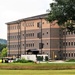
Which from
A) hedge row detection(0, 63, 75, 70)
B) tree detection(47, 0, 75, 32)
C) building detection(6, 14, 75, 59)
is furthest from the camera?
building detection(6, 14, 75, 59)

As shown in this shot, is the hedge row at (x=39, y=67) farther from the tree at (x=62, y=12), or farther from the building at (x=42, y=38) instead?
Result: the building at (x=42, y=38)

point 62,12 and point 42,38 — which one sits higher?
point 42,38

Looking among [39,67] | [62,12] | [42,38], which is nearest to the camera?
[39,67]

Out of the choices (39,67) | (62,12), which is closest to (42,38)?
(62,12)

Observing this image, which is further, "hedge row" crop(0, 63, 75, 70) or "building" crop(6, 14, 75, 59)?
"building" crop(6, 14, 75, 59)

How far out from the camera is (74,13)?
64.1m

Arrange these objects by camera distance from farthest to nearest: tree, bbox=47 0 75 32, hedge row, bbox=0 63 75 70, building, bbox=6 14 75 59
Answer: building, bbox=6 14 75 59 → tree, bbox=47 0 75 32 → hedge row, bbox=0 63 75 70

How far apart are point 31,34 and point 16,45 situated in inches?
536

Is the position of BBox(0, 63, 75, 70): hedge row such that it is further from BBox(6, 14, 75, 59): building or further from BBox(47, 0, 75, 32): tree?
BBox(6, 14, 75, 59): building

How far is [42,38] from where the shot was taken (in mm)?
150875

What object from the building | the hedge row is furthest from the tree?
the building

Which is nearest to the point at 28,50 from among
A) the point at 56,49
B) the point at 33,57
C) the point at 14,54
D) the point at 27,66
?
the point at 56,49

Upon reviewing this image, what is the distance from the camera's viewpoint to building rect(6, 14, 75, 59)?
479ft

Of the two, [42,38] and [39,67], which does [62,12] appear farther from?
[42,38]
